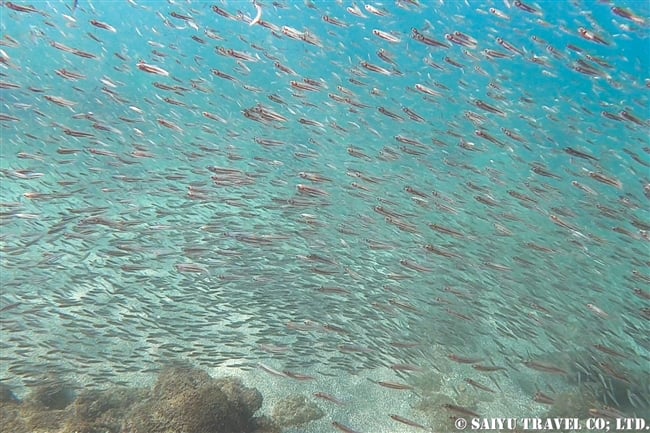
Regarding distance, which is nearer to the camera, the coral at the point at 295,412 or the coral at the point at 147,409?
the coral at the point at 147,409

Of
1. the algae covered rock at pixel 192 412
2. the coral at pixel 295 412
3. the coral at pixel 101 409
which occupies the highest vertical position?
the algae covered rock at pixel 192 412

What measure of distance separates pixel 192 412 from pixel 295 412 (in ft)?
6.32

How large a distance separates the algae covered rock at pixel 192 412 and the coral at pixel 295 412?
0.51m

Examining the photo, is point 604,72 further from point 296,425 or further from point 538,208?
point 296,425

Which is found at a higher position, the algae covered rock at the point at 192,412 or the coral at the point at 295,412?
the algae covered rock at the point at 192,412

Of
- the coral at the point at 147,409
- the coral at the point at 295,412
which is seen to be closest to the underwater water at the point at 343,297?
the coral at the point at 295,412

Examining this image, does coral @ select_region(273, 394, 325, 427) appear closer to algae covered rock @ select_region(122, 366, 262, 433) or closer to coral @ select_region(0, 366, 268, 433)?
coral @ select_region(0, 366, 268, 433)

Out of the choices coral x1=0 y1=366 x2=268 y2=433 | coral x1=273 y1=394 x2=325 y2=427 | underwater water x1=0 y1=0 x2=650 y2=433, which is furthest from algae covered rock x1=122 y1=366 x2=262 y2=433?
coral x1=273 y1=394 x2=325 y2=427

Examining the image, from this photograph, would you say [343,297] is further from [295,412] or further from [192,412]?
[192,412]

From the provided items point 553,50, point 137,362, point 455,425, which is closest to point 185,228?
point 137,362

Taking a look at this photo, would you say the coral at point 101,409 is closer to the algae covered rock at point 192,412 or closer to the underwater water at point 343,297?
the underwater water at point 343,297

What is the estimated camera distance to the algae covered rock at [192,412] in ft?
16.2

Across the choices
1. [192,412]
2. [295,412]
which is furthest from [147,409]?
[295,412]

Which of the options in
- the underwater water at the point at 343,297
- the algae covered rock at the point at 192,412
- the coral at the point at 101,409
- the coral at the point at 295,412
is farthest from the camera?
the underwater water at the point at 343,297
